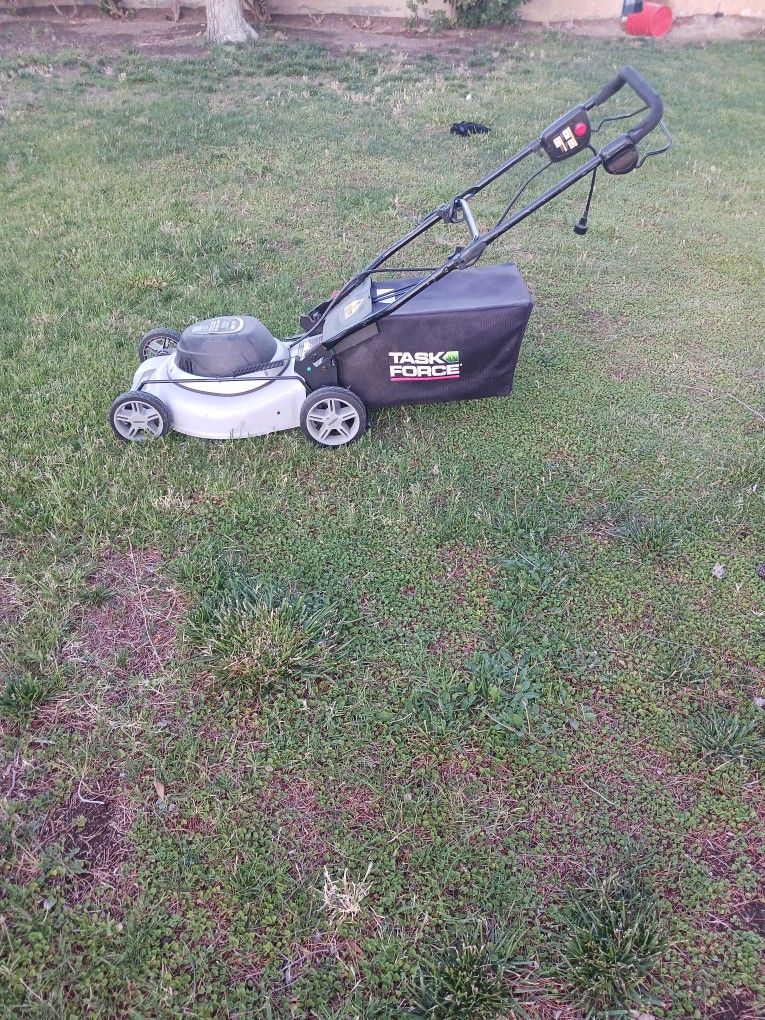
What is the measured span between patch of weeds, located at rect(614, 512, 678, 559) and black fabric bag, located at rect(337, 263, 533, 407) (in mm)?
878

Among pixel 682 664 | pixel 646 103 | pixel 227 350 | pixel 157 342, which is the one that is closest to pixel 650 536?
pixel 682 664

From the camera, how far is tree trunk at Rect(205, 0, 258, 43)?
39.0ft

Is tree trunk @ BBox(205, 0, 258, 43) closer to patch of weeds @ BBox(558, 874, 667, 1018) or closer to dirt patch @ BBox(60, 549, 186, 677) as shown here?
dirt patch @ BBox(60, 549, 186, 677)

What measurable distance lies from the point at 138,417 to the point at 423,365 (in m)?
1.33

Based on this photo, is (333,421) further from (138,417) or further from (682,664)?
(682,664)

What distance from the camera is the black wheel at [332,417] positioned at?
11.2ft

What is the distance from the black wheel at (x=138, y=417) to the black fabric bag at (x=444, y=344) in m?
0.84

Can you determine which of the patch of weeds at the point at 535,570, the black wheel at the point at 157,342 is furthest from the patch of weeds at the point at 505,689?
the black wheel at the point at 157,342

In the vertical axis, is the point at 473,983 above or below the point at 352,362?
below

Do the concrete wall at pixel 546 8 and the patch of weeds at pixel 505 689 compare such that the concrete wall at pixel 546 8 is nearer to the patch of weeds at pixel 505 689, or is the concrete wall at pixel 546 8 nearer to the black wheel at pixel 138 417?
the black wheel at pixel 138 417

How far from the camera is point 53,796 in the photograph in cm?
224

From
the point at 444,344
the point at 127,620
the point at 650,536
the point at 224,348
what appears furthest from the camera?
the point at 224,348

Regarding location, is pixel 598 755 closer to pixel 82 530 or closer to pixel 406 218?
pixel 82 530

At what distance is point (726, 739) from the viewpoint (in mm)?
2398
